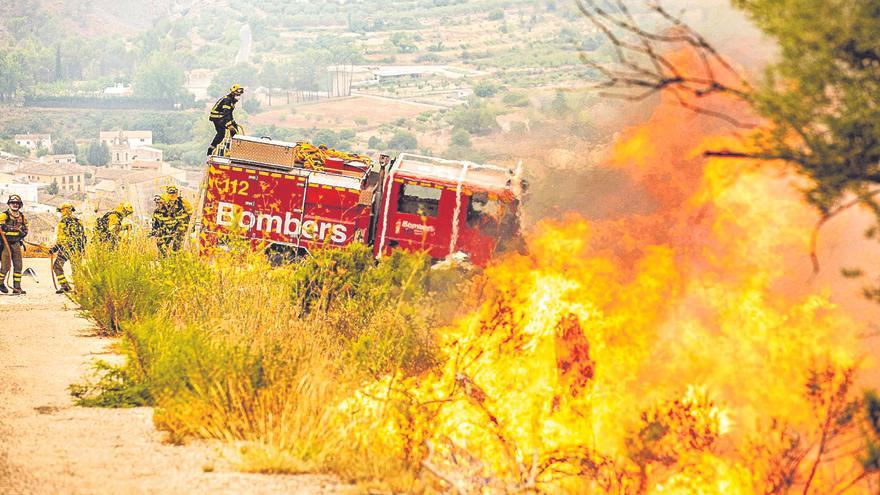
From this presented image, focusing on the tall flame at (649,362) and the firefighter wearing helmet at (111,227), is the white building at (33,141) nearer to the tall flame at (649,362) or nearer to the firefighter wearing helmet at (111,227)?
the firefighter wearing helmet at (111,227)

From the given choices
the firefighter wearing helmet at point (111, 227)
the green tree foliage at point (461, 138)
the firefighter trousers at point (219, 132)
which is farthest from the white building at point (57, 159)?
the firefighter wearing helmet at point (111, 227)

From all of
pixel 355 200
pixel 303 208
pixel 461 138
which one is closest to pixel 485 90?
pixel 461 138

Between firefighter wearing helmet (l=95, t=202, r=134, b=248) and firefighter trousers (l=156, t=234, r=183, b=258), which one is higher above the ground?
firefighter wearing helmet (l=95, t=202, r=134, b=248)

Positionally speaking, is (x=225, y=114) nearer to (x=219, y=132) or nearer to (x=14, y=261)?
(x=219, y=132)

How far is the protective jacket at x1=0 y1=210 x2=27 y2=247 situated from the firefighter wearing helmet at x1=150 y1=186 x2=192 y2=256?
A: 258cm

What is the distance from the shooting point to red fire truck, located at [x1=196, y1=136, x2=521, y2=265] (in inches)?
888

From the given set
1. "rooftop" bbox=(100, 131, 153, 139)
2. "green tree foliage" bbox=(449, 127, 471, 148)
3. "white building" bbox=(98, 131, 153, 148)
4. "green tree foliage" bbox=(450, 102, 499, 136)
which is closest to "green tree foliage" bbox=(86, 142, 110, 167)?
"white building" bbox=(98, 131, 153, 148)

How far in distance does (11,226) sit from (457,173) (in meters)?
8.10

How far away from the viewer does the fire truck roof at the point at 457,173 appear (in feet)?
74.5

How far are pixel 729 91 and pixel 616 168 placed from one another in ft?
40.3

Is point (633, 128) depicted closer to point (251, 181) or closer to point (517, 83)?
point (251, 181)

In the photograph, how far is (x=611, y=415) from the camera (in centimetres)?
1137

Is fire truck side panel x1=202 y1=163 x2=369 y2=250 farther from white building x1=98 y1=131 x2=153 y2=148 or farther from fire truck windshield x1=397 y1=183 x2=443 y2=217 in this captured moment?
white building x1=98 y1=131 x2=153 y2=148

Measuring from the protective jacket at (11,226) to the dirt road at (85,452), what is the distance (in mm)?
8239
